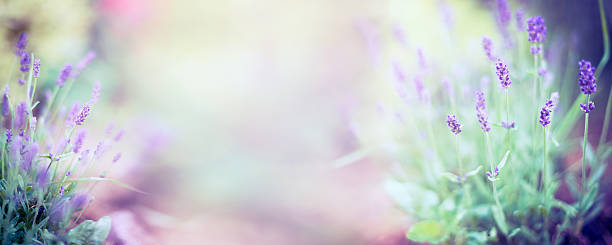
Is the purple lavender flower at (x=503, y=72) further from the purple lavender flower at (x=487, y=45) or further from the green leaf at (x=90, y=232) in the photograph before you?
the green leaf at (x=90, y=232)

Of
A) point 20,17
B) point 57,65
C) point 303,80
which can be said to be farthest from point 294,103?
point 20,17

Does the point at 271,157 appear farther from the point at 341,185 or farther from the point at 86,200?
the point at 86,200

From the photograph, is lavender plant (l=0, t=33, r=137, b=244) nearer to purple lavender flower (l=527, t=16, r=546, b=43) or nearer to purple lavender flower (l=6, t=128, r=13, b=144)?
purple lavender flower (l=6, t=128, r=13, b=144)

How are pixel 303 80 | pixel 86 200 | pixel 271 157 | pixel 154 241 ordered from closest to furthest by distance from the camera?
pixel 86 200, pixel 154 241, pixel 271 157, pixel 303 80

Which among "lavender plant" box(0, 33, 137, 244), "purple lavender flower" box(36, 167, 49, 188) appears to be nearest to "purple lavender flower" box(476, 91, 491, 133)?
"lavender plant" box(0, 33, 137, 244)

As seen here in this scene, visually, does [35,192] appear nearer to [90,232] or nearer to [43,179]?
[43,179]

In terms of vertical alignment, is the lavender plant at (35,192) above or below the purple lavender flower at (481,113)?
below

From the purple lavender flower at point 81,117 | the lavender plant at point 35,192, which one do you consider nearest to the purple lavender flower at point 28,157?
the lavender plant at point 35,192
